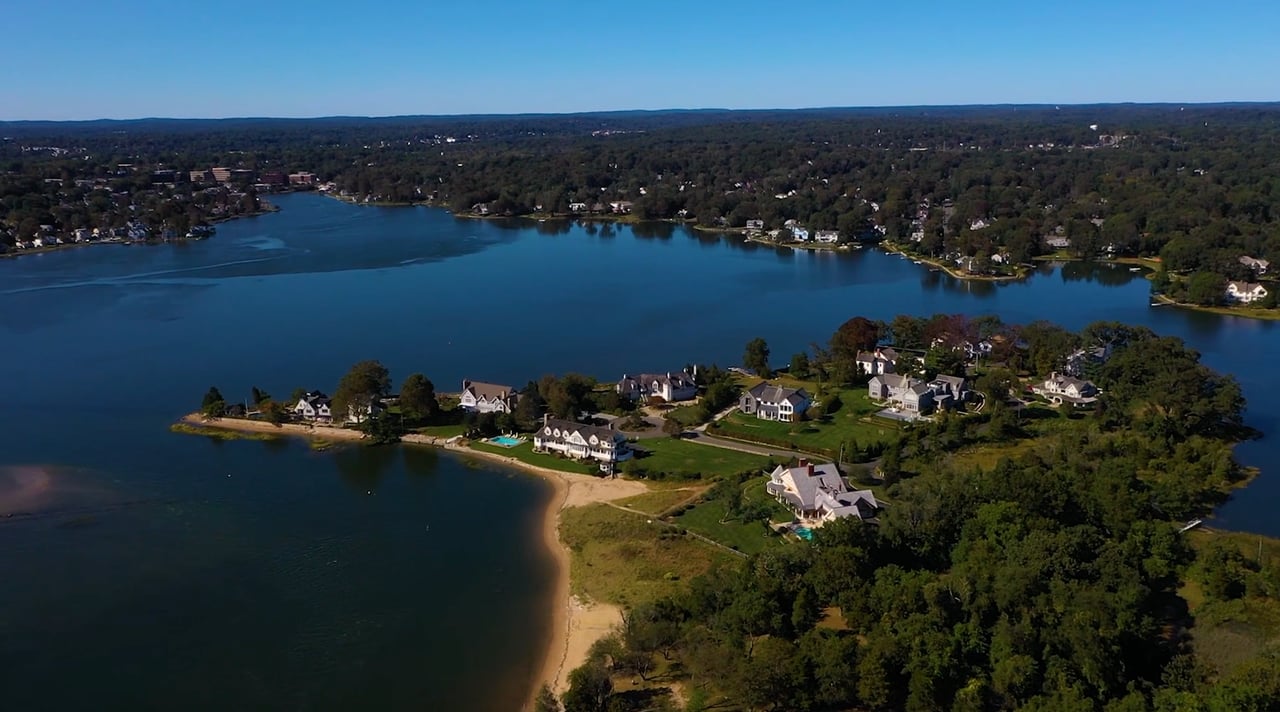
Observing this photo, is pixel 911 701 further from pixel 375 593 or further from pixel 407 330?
pixel 407 330

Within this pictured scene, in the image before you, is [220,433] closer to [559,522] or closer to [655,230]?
[559,522]

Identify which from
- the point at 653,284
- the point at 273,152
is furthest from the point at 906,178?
the point at 273,152

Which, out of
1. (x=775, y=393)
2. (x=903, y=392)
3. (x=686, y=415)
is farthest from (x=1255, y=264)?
(x=686, y=415)

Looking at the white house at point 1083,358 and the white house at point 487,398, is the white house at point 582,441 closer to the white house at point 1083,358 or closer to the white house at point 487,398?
the white house at point 487,398

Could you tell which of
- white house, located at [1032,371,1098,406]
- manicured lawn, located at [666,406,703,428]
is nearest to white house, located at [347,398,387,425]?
manicured lawn, located at [666,406,703,428]

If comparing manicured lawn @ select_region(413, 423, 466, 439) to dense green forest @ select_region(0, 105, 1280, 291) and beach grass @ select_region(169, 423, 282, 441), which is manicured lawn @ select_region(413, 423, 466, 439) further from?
dense green forest @ select_region(0, 105, 1280, 291)

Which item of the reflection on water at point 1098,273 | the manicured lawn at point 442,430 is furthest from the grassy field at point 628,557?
the reflection on water at point 1098,273

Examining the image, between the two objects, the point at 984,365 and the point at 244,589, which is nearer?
the point at 244,589

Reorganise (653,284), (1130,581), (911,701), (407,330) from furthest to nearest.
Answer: (653,284) < (407,330) < (1130,581) < (911,701)
